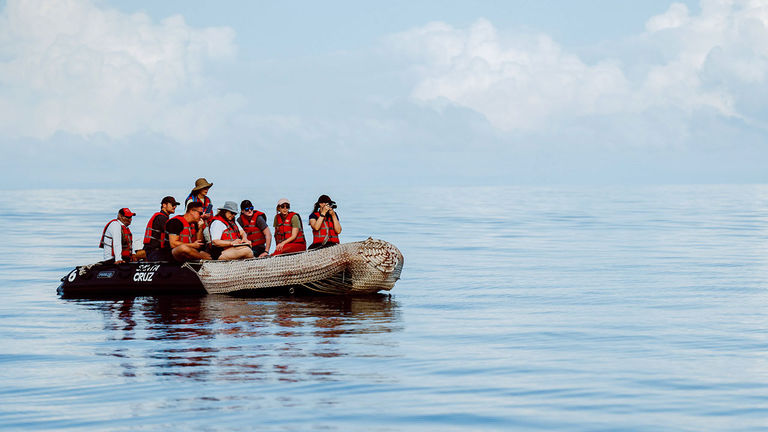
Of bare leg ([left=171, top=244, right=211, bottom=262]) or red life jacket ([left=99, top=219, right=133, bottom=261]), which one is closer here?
bare leg ([left=171, top=244, right=211, bottom=262])

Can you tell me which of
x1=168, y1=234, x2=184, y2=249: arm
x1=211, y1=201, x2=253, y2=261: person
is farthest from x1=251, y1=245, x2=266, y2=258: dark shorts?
x1=168, y1=234, x2=184, y2=249: arm

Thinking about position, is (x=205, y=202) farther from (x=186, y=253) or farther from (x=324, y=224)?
(x=324, y=224)

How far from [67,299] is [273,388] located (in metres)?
9.29

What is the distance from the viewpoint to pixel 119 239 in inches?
714

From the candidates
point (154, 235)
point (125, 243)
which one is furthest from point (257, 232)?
point (125, 243)

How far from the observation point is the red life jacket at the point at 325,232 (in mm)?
18547

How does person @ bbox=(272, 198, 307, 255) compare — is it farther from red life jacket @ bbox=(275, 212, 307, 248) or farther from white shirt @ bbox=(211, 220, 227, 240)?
white shirt @ bbox=(211, 220, 227, 240)

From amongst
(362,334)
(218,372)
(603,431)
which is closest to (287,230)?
(362,334)

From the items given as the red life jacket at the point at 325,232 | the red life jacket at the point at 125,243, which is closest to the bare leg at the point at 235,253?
the red life jacket at the point at 325,232

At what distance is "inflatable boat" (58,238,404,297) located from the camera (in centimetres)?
1786

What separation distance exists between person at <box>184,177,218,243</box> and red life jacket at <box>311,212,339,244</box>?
2.04 metres

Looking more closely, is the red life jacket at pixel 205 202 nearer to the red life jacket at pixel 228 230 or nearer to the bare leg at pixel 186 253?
the red life jacket at pixel 228 230

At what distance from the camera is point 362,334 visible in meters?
13.8

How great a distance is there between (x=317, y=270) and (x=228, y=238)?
1.84 meters
